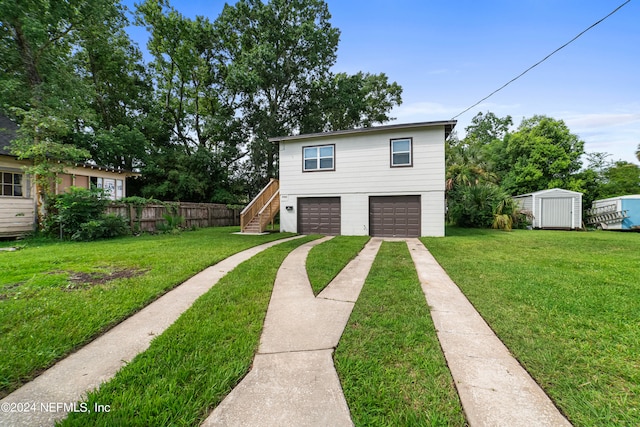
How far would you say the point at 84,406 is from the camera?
61.5 inches

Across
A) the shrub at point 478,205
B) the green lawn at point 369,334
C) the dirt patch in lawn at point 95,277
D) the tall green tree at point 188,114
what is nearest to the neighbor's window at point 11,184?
the green lawn at point 369,334

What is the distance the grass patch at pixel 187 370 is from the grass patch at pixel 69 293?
754mm

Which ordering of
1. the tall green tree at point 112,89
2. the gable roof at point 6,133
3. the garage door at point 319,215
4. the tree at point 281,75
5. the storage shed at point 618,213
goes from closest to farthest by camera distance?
1. the gable roof at point 6,133
2. the garage door at point 319,215
3. the storage shed at point 618,213
4. the tall green tree at point 112,89
5. the tree at point 281,75

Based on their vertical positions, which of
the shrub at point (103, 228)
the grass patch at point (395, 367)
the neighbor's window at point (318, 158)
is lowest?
the grass patch at point (395, 367)

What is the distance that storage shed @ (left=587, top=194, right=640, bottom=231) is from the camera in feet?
42.5

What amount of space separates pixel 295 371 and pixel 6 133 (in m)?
16.0

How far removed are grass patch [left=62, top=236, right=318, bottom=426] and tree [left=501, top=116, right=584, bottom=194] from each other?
23070 mm

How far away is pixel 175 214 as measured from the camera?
12820mm

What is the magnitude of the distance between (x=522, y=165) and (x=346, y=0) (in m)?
18.4

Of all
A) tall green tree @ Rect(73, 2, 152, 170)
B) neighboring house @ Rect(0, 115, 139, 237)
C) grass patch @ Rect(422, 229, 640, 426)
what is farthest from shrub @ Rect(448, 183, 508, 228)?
tall green tree @ Rect(73, 2, 152, 170)

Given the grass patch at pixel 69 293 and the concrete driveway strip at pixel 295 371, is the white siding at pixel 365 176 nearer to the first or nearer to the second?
the grass patch at pixel 69 293

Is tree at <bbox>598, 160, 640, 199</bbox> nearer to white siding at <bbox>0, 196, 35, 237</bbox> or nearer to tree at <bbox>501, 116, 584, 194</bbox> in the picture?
tree at <bbox>501, 116, 584, 194</bbox>

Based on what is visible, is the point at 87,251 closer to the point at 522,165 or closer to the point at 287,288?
the point at 287,288

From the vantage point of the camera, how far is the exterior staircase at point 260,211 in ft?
38.6
